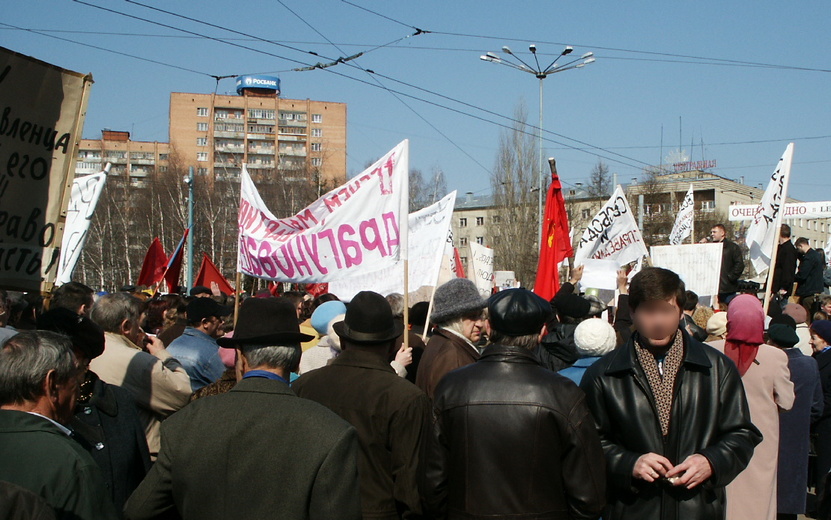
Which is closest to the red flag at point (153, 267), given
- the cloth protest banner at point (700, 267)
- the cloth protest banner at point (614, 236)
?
the cloth protest banner at point (614, 236)

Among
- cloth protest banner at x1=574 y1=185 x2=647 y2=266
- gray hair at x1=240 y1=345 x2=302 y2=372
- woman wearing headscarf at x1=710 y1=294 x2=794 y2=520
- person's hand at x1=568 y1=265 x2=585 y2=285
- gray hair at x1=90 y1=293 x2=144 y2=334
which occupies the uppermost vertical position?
cloth protest banner at x1=574 y1=185 x2=647 y2=266

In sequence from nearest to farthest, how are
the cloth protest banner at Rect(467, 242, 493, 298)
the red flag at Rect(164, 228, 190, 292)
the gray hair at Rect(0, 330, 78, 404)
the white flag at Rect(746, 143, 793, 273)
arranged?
the gray hair at Rect(0, 330, 78, 404) → the white flag at Rect(746, 143, 793, 273) → the red flag at Rect(164, 228, 190, 292) → the cloth protest banner at Rect(467, 242, 493, 298)

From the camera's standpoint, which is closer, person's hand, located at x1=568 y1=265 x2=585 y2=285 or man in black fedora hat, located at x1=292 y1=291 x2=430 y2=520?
man in black fedora hat, located at x1=292 y1=291 x2=430 y2=520

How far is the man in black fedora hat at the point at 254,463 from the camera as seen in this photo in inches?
111

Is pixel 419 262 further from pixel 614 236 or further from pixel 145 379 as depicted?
pixel 145 379

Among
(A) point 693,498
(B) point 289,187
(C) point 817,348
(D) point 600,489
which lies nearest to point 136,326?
(D) point 600,489

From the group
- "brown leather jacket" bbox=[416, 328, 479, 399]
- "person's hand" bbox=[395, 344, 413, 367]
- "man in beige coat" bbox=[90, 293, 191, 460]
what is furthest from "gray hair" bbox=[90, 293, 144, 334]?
"brown leather jacket" bbox=[416, 328, 479, 399]

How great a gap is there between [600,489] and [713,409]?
63 cm

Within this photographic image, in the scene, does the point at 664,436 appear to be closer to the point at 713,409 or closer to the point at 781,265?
the point at 713,409

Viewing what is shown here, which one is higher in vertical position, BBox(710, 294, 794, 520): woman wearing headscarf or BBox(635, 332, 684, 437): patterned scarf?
BBox(635, 332, 684, 437): patterned scarf

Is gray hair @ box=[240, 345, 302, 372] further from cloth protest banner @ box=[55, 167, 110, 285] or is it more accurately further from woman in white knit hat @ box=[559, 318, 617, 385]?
cloth protest banner @ box=[55, 167, 110, 285]

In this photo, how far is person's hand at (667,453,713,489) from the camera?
3434 millimetres

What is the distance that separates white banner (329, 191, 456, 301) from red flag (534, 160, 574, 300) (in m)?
1.34

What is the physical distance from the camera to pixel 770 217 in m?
9.68
